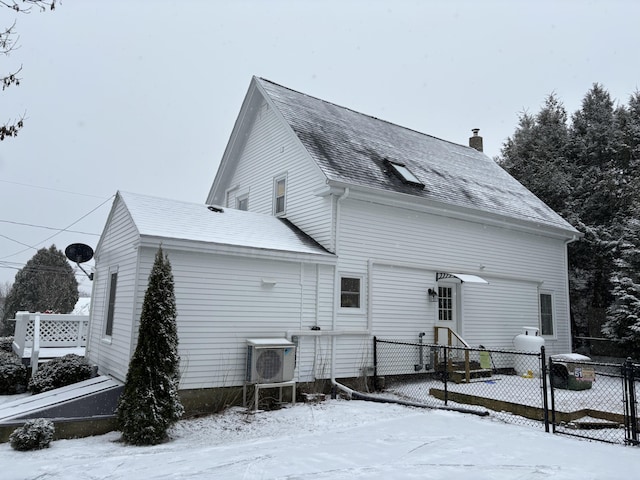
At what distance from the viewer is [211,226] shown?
9891 mm

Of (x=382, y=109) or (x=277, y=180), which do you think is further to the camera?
(x=382, y=109)

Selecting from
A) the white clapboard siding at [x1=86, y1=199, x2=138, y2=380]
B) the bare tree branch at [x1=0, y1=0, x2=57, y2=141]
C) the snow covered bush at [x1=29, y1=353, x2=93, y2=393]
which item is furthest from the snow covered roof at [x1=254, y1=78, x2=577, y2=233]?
the snow covered bush at [x1=29, y1=353, x2=93, y2=393]

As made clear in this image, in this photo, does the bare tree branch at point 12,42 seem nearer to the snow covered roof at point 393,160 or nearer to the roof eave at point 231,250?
the roof eave at point 231,250

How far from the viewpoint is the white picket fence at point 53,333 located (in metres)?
12.8

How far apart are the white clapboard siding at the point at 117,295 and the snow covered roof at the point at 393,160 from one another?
14.8 feet

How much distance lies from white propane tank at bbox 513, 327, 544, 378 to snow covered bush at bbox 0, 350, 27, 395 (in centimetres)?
1260

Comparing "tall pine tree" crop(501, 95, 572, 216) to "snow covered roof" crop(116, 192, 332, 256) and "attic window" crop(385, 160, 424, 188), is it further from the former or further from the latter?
"snow covered roof" crop(116, 192, 332, 256)

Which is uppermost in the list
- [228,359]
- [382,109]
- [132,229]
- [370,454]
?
[382,109]

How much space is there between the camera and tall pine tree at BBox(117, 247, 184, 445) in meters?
6.79

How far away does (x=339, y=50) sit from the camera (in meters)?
114

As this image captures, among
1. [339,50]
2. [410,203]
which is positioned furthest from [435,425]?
[339,50]

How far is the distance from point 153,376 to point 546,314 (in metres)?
13.3

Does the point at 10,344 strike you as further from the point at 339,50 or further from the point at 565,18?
the point at 339,50

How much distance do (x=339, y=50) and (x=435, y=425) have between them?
117m
